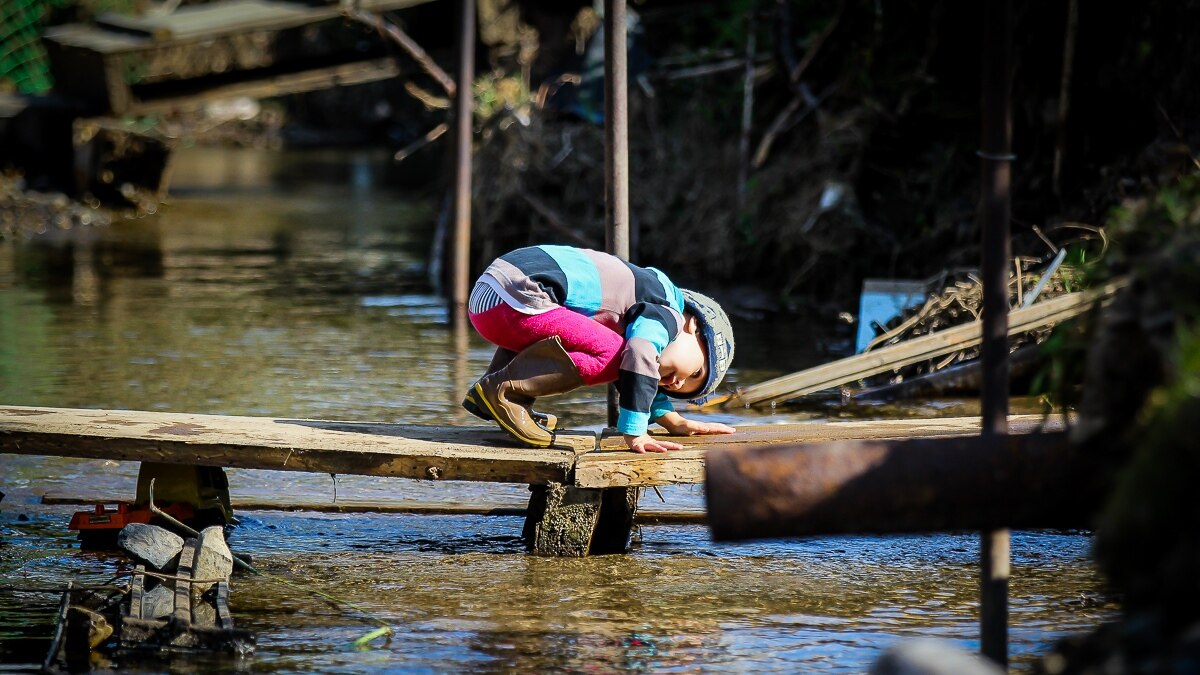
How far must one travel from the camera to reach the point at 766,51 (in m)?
13.0

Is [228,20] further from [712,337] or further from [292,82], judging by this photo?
[712,337]

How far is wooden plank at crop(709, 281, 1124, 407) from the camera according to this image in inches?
259

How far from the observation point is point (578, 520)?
5.02 m

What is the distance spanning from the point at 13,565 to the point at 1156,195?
12.0ft

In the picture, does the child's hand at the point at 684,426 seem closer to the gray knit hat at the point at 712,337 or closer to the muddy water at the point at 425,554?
the gray knit hat at the point at 712,337

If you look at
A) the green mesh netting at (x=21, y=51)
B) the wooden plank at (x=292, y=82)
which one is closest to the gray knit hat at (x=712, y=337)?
the wooden plank at (x=292, y=82)

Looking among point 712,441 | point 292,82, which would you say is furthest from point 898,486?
point 292,82

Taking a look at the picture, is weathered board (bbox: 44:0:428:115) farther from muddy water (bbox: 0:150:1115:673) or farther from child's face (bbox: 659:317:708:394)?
child's face (bbox: 659:317:708:394)

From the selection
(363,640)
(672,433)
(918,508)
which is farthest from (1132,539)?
(672,433)

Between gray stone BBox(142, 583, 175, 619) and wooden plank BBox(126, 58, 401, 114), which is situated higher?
wooden plank BBox(126, 58, 401, 114)

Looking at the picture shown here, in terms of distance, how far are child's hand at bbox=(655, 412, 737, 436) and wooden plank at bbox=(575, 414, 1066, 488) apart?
0.17ft

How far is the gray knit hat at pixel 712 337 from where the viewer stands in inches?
207

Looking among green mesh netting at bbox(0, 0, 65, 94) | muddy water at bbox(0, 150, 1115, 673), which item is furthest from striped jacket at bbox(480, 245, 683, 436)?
green mesh netting at bbox(0, 0, 65, 94)

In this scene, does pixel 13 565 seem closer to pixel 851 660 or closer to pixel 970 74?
pixel 851 660
